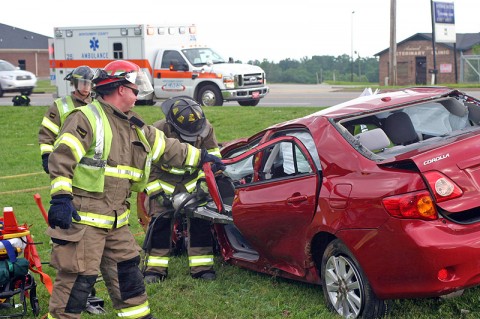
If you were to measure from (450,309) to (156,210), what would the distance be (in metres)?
2.72

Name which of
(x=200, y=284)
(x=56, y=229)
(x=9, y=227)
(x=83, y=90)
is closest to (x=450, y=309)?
(x=200, y=284)

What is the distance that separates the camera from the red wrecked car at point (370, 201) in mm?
4676

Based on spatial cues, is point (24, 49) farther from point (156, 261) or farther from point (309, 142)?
point (309, 142)

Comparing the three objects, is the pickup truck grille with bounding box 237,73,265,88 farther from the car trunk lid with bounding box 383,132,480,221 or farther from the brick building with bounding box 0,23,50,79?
the brick building with bounding box 0,23,50,79

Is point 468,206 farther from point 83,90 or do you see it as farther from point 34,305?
point 83,90

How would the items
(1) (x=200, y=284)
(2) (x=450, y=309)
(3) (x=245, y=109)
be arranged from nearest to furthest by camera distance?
1. (2) (x=450, y=309)
2. (1) (x=200, y=284)
3. (3) (x=245, y=109)

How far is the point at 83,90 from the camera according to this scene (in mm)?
7199

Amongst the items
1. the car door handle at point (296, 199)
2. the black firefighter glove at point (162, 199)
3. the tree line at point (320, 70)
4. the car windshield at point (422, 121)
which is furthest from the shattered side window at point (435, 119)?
the tree line at point (320, 70)

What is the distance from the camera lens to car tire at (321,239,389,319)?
5.06 m

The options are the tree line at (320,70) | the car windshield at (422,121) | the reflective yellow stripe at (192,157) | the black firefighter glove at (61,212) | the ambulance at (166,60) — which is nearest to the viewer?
the black firefighter glove at (61,212)

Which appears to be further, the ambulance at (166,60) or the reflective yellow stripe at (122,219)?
the ambulance at (166,60)

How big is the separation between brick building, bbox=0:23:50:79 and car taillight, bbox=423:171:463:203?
69536mm

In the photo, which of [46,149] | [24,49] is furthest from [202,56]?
[24,49]

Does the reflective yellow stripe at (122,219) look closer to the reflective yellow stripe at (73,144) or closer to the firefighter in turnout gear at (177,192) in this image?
the reflective yellow stripe at (73,144)
